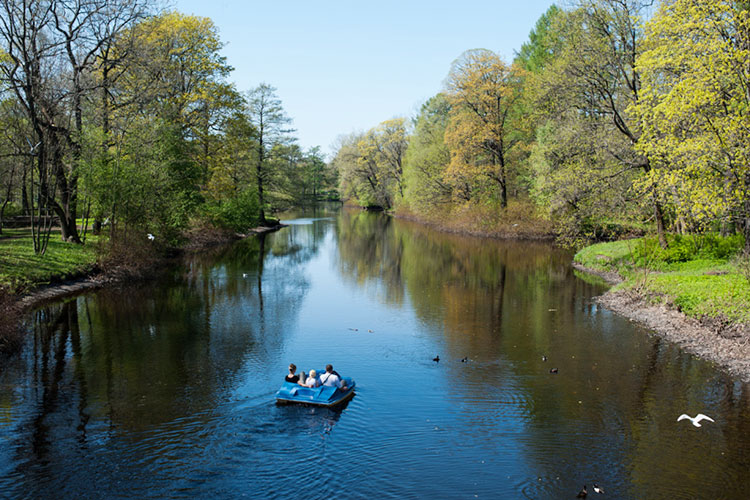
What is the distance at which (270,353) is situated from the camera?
16625mm

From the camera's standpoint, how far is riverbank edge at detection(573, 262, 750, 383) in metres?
15.0

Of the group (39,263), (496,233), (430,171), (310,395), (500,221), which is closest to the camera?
(310,395)

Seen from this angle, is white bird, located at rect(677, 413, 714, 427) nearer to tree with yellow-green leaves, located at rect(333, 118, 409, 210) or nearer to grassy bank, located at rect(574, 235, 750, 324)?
grassy bank, located at rect(574, 235, 750, 324)

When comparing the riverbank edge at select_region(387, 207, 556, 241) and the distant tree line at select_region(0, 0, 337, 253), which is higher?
the distant tree line at select_region(0, 0, 337, 253)

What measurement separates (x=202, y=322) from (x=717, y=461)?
16362mm

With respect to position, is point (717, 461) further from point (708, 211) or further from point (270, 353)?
point (270, 353)

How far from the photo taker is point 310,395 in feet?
Result: 41.3

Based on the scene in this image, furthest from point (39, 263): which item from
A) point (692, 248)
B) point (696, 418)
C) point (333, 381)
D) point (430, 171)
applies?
point (430, 171)

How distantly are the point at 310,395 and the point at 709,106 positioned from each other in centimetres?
1686

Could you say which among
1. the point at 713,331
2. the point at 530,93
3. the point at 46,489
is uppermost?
the point at 530,93

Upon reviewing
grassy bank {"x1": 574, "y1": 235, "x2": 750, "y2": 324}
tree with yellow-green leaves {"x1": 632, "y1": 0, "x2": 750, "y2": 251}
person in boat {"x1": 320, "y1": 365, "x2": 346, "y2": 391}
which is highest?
tree with yellow-green leaves {"x1": 632, "y1": 0, "x2": 750, "y2": 251}

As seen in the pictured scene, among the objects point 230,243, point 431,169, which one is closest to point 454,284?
point 230,243

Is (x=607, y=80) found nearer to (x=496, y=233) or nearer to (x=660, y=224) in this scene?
A: (x=660, y=224)

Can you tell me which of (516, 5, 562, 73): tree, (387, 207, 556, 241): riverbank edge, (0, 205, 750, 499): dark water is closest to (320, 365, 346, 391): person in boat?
(0, 205, 750, 499): dark water
